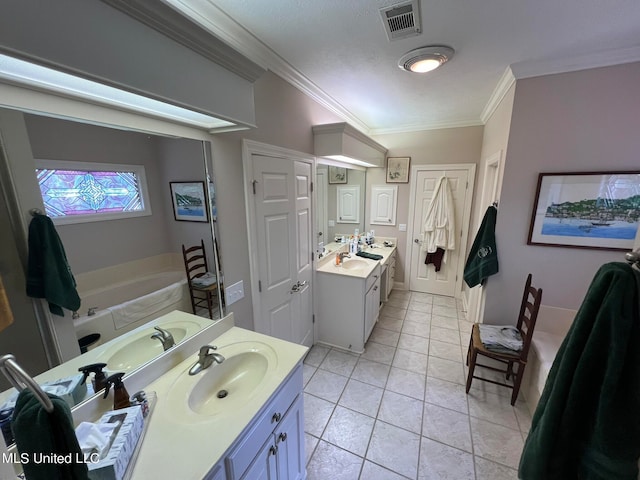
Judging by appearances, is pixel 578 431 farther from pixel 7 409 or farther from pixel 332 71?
pixel 332 71

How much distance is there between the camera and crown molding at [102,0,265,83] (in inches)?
30.3

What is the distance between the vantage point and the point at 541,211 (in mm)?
2090

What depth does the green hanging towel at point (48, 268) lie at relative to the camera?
2.79 ft

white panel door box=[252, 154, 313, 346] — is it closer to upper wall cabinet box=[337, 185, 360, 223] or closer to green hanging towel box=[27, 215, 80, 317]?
green hanging towel box=[27, 215, 80, 317]

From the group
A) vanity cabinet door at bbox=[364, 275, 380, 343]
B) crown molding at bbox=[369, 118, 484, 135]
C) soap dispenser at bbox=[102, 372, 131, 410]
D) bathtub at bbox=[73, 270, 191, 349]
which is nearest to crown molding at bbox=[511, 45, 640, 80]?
crown molding at bbox=[369, 118, 484, 135]

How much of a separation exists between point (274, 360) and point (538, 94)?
276 centimetres

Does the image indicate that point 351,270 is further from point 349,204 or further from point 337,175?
point 337,175

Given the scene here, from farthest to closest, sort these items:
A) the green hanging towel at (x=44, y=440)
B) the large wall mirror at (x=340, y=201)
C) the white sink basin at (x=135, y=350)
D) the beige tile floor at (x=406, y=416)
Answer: the large wall mirror at (x=340, y=201) < the beige tile floor at (x=406, y=416) < the white sink basin at (x=135, y=350) < the green hanging towel at (x=44, y=440)

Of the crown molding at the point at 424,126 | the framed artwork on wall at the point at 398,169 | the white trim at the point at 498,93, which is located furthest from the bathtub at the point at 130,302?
the crown molding at the point at 424,126

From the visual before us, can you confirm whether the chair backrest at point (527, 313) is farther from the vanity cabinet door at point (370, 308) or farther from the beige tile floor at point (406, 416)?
the vanity cabinet door at point (370, 308)

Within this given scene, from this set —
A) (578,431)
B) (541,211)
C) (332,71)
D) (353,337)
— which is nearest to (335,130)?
(332,71)

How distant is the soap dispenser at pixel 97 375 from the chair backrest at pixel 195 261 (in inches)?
20.7

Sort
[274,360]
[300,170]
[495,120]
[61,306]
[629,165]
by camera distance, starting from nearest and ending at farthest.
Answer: [61,306]
[274,360]
[629,165]
[300,170]
[495,120]

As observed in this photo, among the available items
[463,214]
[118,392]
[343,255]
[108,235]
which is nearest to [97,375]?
[118,392]
